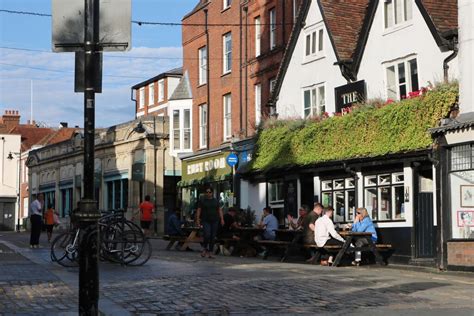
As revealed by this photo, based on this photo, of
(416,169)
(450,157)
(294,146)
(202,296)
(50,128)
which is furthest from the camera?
(50,128)

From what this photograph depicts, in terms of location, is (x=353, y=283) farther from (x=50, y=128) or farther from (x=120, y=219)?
(x=50, y=128)

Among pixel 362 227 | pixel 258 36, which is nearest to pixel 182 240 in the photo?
pixel 362 227

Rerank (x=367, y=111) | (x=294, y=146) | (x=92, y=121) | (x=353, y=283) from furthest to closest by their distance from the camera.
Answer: (x=294, y=146) → (x=367, y=111) → (x=353, y=283) → (x=92, y=121)

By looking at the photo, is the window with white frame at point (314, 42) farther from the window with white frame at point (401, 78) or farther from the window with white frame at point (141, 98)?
the window with white frame at point (141, 98)

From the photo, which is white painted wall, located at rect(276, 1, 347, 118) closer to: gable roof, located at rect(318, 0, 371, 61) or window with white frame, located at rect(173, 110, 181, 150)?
gable roof, located at rect(318, 0, 371, 61)

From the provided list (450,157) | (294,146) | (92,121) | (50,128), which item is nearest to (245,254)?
(294,146)

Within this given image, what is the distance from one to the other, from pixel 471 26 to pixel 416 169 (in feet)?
12.8

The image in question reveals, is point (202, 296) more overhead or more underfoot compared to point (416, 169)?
more underfoot

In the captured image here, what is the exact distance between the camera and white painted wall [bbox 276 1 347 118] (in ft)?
84.7

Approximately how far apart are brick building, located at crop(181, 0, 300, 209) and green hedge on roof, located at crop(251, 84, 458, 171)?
3341 mm

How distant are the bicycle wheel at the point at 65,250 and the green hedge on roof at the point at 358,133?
8.48 meters

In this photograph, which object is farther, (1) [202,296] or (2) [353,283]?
(2) [353,283]

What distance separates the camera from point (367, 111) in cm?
2191

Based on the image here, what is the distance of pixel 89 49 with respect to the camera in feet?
26.4
